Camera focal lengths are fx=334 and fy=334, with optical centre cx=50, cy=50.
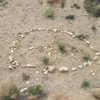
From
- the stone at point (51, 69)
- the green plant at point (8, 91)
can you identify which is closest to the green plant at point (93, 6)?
the stone at point (51, 69)

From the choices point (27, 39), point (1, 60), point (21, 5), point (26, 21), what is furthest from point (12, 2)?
point (1, 60)

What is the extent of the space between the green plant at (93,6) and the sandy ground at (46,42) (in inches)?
7.3

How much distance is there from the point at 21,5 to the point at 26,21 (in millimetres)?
830

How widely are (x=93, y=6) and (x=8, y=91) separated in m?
4.53

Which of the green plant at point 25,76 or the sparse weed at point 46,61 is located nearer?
the green plant at point 25,76

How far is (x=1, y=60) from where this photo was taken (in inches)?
375

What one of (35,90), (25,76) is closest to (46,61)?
(25,76)

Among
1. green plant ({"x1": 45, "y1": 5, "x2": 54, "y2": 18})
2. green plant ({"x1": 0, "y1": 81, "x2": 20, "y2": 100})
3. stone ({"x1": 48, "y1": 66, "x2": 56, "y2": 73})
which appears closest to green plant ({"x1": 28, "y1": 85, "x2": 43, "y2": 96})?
green plant ({"x1": 0, "y1": 81, "x2": 20, "y2": 100})

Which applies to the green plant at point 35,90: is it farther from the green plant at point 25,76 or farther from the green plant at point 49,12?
the green plant at point 49,12

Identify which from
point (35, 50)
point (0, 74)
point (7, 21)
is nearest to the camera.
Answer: point (0, 74)

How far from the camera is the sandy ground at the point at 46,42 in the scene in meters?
8.89

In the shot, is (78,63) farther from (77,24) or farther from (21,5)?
(21,5)

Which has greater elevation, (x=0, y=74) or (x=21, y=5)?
Answer: (x=21, y=5)

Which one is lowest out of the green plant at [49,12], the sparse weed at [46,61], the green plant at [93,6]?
the sparse weed at [46,61]
